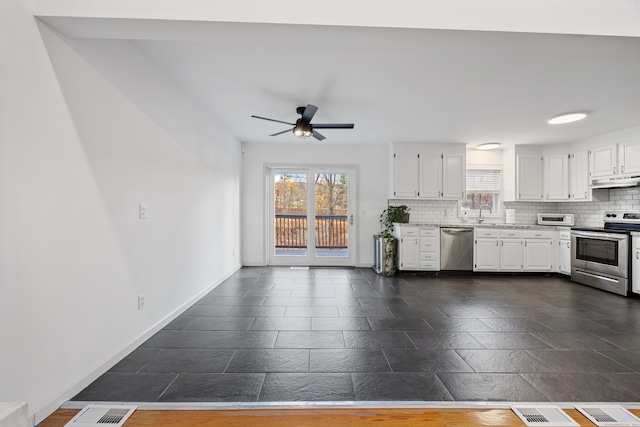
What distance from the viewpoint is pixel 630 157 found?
4.42 meters

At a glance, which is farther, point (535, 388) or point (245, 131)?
point (245, 131)

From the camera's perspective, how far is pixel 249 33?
5.90 feet

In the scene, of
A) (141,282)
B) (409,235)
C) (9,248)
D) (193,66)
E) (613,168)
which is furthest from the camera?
(409,235)

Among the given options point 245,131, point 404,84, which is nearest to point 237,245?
point 245,131

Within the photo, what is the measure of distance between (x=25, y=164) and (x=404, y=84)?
3.09 meters

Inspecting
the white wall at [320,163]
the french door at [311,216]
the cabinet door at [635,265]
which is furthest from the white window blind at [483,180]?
the french door at [311,216]

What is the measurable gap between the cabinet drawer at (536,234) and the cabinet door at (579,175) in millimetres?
818

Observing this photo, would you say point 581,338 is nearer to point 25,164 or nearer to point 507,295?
point 507,295

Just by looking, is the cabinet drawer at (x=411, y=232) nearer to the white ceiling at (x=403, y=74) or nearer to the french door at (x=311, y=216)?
the french door at (x=311, y=216)

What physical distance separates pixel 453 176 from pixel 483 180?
0.87 m

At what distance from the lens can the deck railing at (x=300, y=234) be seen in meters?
5.98

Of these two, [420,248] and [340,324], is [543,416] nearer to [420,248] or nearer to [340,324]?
[340,324]

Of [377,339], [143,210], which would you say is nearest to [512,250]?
[377,339]

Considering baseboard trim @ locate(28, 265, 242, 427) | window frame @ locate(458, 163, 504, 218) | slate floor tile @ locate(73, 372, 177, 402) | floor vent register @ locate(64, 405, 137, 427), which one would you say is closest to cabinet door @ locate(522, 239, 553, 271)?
window frame @ locate(458, 163, 504, 218)
